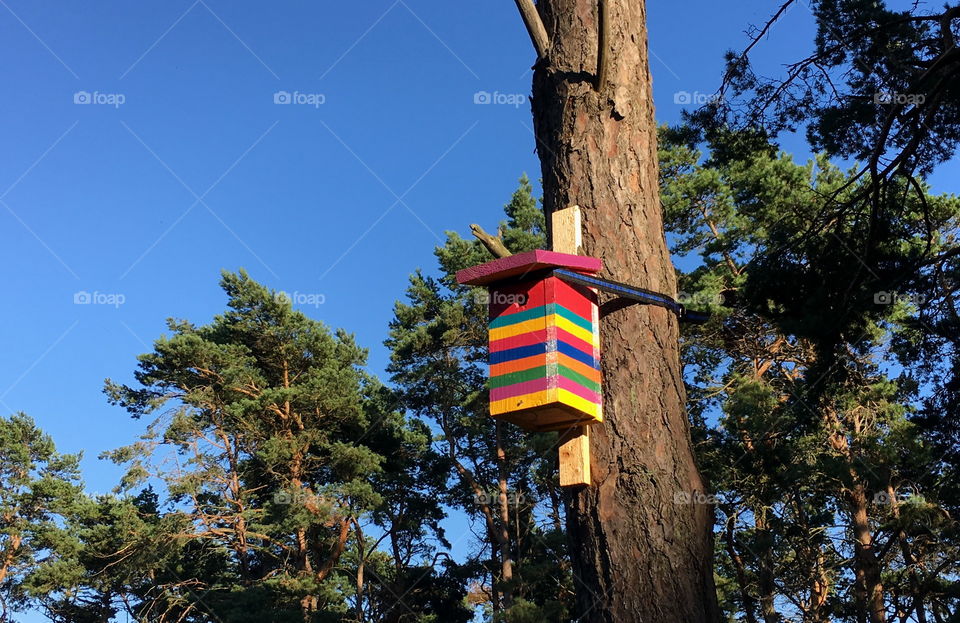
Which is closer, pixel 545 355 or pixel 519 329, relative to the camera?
pixel 545 355

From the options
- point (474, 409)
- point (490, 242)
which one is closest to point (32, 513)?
point (474, 409)

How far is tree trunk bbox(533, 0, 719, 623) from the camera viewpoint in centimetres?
269

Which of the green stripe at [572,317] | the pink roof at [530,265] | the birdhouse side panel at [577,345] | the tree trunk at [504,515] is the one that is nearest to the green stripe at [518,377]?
the birdhouse side panel at [577,345]

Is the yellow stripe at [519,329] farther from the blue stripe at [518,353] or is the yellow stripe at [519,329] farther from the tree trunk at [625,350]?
the tree trunk at [625,350]

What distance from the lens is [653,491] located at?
2748 millimetres

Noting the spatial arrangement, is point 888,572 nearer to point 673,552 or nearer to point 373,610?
point 373,610

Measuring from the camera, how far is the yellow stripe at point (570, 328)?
305 centimetres

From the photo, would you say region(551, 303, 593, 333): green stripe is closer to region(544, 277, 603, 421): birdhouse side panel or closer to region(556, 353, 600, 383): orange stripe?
region(544, 277, 603, 421): birdhouse side panel

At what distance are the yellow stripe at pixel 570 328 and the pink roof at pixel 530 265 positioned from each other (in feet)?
0.58

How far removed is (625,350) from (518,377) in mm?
394

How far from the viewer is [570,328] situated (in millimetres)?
3062

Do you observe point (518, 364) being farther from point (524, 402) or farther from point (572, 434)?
point (572, 434)

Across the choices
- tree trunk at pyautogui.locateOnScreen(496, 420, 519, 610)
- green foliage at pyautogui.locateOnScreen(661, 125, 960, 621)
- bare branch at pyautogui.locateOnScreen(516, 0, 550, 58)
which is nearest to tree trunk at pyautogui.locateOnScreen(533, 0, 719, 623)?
bare branch at pyautogui.locateOnScreen(516, 0, 550, 58)

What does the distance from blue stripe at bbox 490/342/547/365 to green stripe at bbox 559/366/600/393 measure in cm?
14
